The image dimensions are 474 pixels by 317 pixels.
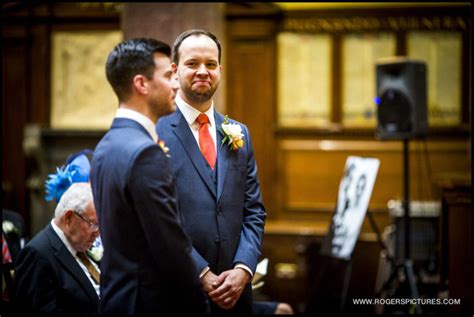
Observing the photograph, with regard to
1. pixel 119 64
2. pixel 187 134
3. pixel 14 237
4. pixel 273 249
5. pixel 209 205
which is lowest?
pixel 273 249

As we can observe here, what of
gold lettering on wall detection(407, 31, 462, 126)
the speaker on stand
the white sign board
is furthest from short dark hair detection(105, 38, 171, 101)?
gold lettering on wall detection(407, 31, 462, 126)

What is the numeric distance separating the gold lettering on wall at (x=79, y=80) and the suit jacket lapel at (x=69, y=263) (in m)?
5.53

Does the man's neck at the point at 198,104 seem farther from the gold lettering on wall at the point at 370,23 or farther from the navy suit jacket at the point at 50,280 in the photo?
the gold lettering on wall at the point at 370,23

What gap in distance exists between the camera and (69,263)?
2756 millimetres

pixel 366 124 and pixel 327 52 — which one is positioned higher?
pixel 327 52

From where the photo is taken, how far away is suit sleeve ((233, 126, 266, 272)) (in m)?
2.63

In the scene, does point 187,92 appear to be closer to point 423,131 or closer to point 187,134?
point 187,134

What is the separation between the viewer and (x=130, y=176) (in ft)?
6.82

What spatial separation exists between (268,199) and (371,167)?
9.82 feet

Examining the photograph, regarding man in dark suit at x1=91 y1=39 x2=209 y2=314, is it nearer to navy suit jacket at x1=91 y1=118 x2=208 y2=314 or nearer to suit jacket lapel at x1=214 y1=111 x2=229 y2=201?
navy suit jacket at x1=91 y1=118 x2=208 y2=314

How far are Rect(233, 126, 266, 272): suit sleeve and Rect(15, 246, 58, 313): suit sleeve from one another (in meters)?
0.67

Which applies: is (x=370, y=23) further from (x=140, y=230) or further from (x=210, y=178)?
(x=140, y=230)

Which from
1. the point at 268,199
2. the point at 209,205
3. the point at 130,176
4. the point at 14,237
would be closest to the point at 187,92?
the point at 209,205

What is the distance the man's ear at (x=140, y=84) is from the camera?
2158 millimetres
